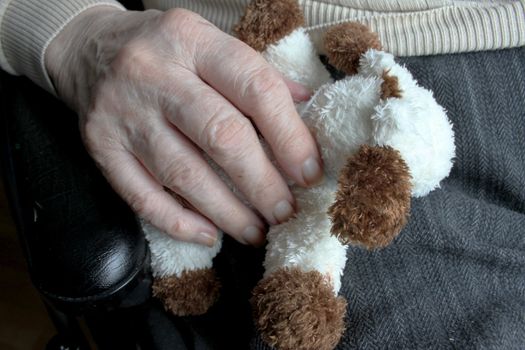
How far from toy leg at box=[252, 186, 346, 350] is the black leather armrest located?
14 centimetres

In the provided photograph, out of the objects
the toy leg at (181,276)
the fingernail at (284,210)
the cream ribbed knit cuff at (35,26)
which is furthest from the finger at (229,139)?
the cream ribbed knit cuff at (35,26)

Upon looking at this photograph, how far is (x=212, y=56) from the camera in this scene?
57 centimetres

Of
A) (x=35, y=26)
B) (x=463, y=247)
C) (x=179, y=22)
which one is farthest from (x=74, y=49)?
(x=463, y=247)

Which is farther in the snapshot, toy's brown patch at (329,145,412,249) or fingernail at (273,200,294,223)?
fingernail at (273,200,294,223)

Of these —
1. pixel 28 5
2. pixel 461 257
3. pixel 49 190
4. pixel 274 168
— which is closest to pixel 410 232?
pixel 461 257

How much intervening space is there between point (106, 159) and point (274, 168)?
0.64 ft

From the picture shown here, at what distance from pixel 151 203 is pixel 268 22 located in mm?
244

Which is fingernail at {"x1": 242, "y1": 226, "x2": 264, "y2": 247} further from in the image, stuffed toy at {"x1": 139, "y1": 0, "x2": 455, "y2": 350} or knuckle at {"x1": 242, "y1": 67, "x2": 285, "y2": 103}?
knuckle at {"x1": 242, "y1": 67, "x2": 285, "y2": 103}

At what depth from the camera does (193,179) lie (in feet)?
1.87

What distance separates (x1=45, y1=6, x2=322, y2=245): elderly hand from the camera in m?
0.54

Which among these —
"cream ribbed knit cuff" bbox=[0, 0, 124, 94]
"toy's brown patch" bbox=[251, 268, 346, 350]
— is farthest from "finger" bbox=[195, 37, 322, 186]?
"cream ribbed knit cuff" bbox=[0, 0, 124, 94]

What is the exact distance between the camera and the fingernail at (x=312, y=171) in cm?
54

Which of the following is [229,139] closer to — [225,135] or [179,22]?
[225,135]

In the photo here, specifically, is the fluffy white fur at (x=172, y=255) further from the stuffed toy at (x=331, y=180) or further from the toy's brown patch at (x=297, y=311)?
the toy's brown patch at (x=297, y=311)
